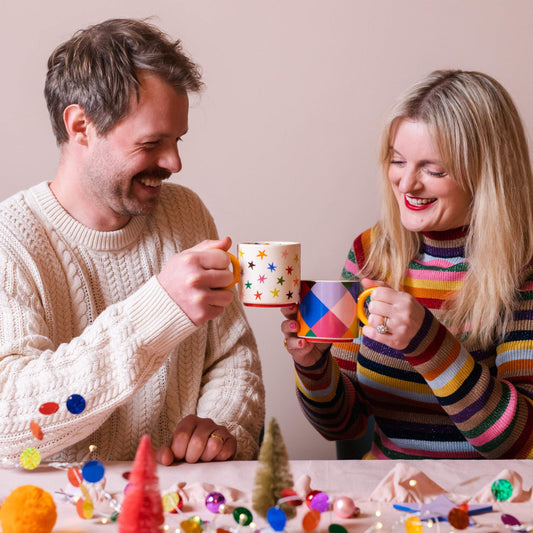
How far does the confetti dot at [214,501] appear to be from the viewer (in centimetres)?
93

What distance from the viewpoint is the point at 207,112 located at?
2.10m

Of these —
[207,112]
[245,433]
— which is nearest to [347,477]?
[245,433]

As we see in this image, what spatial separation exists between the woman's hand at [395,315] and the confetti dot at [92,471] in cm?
55

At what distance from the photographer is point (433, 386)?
1306 millimetres

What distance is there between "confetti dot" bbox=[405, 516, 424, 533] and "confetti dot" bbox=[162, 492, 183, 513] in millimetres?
301

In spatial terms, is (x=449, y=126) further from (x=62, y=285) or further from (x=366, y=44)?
(x=62, y=285)

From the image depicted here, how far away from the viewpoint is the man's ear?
1.36 meters

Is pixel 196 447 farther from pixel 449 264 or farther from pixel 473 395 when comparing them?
pixel 449 264

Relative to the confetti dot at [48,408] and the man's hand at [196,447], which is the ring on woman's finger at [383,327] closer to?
the man's hand at [196,447]

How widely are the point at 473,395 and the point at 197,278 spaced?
57 cm

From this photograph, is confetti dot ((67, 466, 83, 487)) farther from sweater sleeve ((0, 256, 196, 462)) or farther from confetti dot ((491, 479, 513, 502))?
confetti dot ((491, 479, 513, 502))

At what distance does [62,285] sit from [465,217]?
2.85 feet

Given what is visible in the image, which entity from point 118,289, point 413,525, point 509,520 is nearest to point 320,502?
point 413,525

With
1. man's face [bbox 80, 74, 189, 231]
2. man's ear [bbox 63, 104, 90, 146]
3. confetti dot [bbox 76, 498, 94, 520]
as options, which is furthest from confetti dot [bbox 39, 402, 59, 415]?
man's ear [bbox 63, 104, 90, 146]
